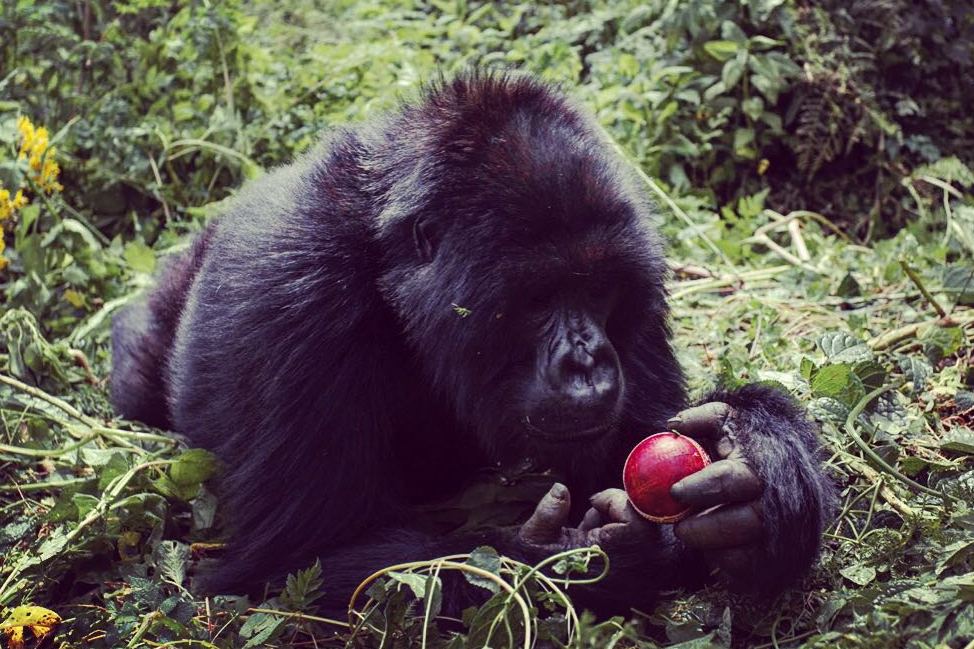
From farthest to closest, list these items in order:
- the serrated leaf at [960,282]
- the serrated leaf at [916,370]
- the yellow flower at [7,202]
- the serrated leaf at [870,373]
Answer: the yellow flower at [7,202] < the serrated leaf at [960,282] < the serrated leaf at [916,370] < the serrated leaf at [870,373]

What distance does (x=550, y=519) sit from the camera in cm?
311

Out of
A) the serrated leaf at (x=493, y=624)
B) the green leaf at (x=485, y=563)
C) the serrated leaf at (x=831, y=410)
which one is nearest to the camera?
the serrated leaf at (x=493, y=624)

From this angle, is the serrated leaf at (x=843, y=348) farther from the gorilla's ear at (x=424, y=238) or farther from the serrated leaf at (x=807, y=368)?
the gorilla's ear at (x=424, y=238)

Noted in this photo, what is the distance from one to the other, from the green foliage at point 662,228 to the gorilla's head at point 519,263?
50 cm

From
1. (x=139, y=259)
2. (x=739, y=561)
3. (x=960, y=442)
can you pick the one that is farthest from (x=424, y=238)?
(x=139, y=259)

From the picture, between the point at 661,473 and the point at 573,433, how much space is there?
10.8 inches

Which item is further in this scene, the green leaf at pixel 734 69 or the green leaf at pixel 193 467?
the green leaf at pixel 734 69

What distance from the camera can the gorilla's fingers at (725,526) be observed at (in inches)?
114

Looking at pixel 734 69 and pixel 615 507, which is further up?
pixel 734 69

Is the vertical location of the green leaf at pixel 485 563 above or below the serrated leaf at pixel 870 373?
above

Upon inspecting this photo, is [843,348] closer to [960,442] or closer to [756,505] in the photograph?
[960,442]

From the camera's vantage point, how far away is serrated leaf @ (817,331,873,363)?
368 cm

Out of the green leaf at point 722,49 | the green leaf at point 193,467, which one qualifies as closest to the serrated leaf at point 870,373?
the green leaf at point 193,467

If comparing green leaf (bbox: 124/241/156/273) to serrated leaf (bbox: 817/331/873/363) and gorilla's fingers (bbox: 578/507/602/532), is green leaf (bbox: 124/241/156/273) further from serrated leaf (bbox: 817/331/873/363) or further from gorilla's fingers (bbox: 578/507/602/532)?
serrated leaf (bbox: 817/331/873/363)
